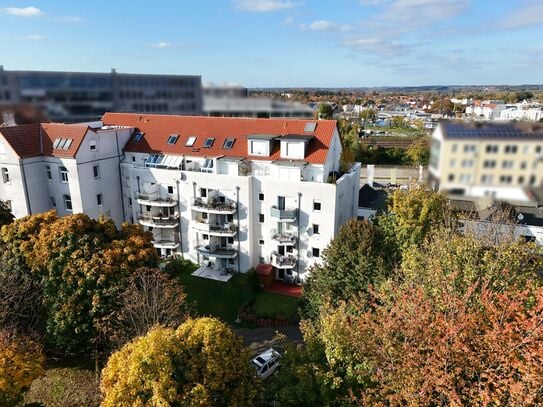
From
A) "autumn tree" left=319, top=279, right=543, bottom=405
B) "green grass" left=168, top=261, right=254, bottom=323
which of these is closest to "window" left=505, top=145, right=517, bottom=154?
"autumn tree" left=319, top=279, right=543, bottom=405

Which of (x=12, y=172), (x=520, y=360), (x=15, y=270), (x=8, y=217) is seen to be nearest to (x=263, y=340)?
(x=15, y=270)

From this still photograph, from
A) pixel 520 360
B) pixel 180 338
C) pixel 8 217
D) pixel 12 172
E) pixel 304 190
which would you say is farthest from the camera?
pixel 12 172

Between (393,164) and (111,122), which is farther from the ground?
(111,122)

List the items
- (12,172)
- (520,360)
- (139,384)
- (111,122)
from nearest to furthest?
1. (520,360)
2. (139,384)
3. (12,172)
4. (111,122)

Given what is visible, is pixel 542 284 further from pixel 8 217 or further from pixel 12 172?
pixel 12 172

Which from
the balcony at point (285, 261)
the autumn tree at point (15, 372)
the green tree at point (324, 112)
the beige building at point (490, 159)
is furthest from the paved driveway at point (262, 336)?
the green tree at point (324, 112)

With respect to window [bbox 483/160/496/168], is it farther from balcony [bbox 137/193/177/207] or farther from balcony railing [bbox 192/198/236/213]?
balcony [bbox 137/193/177/207]

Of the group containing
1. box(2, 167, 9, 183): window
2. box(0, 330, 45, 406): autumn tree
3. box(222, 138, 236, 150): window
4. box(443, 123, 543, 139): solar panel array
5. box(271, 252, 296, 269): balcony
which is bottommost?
box(271, 252, 296, 269): balcony

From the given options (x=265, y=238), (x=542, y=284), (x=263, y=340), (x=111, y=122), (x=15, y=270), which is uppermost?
(x=111, y=122)
